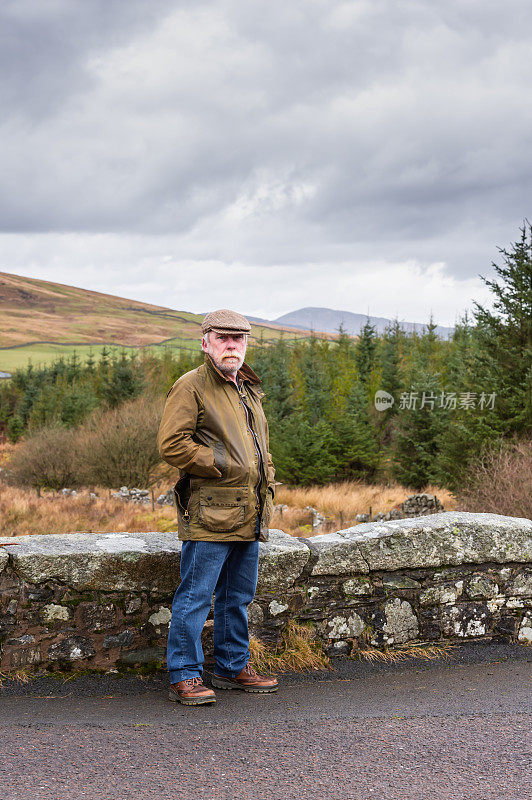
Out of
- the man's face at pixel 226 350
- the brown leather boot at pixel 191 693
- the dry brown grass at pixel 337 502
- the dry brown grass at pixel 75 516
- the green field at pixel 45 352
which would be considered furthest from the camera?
the green field at pixel 45 352

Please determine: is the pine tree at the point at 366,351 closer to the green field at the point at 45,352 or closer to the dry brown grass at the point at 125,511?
the green field at the point at 45,352

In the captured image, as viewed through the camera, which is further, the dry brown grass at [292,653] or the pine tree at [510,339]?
the pine tree at [510,339]

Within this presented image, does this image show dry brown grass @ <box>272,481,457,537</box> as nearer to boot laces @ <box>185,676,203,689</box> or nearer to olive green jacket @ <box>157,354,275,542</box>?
boot laces @ <box>185,676,203,689</box>

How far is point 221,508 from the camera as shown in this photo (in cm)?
381

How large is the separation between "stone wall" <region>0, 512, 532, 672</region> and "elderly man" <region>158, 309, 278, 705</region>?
13.6 inches

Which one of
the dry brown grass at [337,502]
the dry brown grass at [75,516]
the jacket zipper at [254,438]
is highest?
the jacket zipper at [254,438]

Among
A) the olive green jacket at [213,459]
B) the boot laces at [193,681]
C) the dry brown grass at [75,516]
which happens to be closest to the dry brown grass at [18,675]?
the boot laces at [193,681]

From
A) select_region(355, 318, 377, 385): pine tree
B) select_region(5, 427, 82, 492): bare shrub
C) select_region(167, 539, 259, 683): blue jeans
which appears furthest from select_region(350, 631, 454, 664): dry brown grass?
select_region(355, 318, 377, 385): pine tree

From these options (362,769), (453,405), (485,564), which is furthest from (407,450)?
(362,769)

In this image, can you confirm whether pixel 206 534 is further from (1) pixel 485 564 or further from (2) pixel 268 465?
(1) pixel 485 564

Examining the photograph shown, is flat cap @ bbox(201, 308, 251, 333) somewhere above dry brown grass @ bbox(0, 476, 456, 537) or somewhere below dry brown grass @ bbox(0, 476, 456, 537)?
above

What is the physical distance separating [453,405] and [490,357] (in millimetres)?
5952

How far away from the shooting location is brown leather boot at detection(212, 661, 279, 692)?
4.00 metres

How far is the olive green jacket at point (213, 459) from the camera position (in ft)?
12.3
